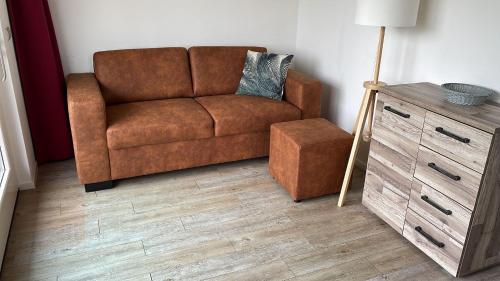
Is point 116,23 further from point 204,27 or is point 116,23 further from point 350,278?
point 350,278

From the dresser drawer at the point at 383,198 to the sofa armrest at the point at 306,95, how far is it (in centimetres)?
83

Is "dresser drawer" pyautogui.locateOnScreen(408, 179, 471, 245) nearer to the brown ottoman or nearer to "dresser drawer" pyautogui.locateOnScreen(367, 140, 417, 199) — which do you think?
"dresser drawer" pyautogui.locateOnScreen(367, 140, 417, 199)

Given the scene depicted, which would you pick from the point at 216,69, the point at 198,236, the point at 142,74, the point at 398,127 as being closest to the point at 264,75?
the point at 216,69

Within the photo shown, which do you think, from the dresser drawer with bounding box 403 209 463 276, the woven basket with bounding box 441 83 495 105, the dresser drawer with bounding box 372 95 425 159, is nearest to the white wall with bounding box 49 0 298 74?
the dresser drawer with bounding box 372 95 425 159

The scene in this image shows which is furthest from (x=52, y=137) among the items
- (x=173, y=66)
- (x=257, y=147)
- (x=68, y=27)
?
(x=257, y=147)

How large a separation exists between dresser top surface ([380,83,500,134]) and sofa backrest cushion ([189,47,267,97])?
1466 millimetres

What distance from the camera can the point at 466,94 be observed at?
6.05ft


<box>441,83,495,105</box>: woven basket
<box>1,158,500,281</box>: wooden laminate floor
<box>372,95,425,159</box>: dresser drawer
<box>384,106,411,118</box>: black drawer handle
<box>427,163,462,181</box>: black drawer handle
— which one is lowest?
<box>1,158,500,281</box>: wooden laminate floor

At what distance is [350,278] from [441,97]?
1.03 metres

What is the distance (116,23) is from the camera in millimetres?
3145

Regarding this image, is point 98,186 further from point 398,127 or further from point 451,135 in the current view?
→ point 451,135

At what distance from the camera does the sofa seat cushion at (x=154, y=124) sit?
2.54m

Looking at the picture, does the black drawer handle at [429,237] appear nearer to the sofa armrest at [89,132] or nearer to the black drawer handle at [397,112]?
the black drawer handle at [397,112]

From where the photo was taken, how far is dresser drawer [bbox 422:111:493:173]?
5.42 feet
